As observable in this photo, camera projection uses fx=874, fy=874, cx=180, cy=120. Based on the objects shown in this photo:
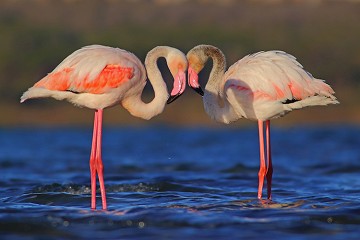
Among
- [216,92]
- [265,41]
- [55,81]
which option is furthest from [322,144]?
[265,41]

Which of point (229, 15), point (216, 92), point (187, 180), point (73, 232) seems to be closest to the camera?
point (73, 232)

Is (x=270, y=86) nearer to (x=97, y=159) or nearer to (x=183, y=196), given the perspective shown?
(x=183, y=196)

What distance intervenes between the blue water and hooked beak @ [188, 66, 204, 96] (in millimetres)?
1395

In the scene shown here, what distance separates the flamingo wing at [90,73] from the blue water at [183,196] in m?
1.42

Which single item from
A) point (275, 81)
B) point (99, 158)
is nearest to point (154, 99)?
point (99, 158)

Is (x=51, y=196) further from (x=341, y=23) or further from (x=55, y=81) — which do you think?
(x=341, y=23)

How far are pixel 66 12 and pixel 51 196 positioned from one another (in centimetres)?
7345

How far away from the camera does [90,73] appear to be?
32.8 ft

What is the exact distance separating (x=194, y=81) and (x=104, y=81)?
1316 mm

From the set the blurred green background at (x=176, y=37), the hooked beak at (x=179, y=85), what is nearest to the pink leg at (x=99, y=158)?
the hooked beak at (x=179, y=85)

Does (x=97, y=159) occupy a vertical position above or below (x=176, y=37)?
below

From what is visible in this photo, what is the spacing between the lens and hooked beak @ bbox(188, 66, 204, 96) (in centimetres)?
1080

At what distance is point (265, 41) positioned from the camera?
66625mm

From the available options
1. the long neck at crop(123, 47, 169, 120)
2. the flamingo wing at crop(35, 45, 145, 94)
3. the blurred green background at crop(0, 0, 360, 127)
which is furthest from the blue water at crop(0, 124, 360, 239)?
the blurred green background at crop(0, 0, 360, 127)
